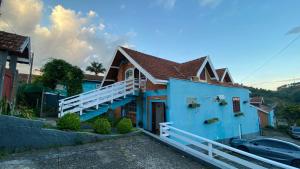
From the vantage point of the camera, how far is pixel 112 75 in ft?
54.3

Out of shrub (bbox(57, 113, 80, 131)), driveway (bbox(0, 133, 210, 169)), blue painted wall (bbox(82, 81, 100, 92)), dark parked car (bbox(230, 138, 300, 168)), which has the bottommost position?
dark parked car (bbox(230, 138, 300, 168))

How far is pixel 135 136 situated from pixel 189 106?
4186 millimetres

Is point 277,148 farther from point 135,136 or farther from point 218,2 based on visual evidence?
point 218,2

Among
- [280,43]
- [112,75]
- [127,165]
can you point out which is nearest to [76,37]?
[112,75]

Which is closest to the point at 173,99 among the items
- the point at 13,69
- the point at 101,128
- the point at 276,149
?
the point at 101,128

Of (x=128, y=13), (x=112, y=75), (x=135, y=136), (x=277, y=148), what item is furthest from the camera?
(x=112, y=75)

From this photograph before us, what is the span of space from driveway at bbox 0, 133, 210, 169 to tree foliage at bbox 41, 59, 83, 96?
37.3 feet

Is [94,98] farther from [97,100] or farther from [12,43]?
[12,43]

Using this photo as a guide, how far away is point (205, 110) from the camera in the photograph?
1191 centimetres

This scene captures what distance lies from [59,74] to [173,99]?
13.6 m

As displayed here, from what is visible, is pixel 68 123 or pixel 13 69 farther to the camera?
pixel 13 69

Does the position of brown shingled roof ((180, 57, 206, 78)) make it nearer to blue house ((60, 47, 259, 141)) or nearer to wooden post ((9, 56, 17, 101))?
blue house ((60, 47, 259, 141))

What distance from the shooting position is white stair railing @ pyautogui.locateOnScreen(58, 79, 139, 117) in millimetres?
9562

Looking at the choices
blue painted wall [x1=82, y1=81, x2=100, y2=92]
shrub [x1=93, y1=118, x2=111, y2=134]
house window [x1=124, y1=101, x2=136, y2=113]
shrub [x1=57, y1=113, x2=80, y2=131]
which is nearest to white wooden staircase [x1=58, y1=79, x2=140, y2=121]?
house window [x1=124, y1=101, x2=136, y2=113]
